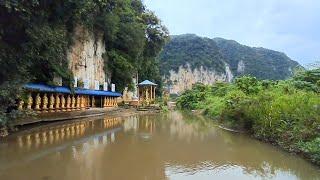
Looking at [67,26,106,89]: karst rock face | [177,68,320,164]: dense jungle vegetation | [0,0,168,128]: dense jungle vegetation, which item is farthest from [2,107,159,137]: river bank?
[177,68,320,164]: dense jungle vegetation

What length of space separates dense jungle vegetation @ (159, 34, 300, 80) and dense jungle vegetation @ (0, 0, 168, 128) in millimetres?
54008

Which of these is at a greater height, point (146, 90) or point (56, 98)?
point (146, 90)

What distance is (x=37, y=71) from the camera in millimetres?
21828

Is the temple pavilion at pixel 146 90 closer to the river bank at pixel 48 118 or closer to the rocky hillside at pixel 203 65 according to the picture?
the river bank at pixel 48 118

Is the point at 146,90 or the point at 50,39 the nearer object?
the point at 50,39

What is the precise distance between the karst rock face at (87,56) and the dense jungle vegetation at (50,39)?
0.72 m

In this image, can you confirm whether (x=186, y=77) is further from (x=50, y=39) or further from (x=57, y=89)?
(x=50, y=39)

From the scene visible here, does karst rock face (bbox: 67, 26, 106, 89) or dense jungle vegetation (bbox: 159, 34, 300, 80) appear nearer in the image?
karst rock face (bbox: 67, 26, 106, 89)

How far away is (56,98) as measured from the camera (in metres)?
22.2

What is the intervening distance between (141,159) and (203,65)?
89727 mm

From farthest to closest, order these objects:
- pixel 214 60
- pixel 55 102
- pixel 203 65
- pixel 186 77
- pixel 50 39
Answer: pixel 214 60 < pixel 203 65 < pixel 186 77 < pixel 55 102 < pixel 50 39

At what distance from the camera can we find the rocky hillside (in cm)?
9737

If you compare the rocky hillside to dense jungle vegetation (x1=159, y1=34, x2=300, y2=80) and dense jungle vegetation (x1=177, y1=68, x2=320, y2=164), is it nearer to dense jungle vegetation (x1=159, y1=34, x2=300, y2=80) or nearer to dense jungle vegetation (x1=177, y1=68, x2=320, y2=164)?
dense jungle vegetation (x1=159, y1=34, x2=300, y2=80)

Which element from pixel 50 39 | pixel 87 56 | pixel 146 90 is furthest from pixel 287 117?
pixel 146 90
